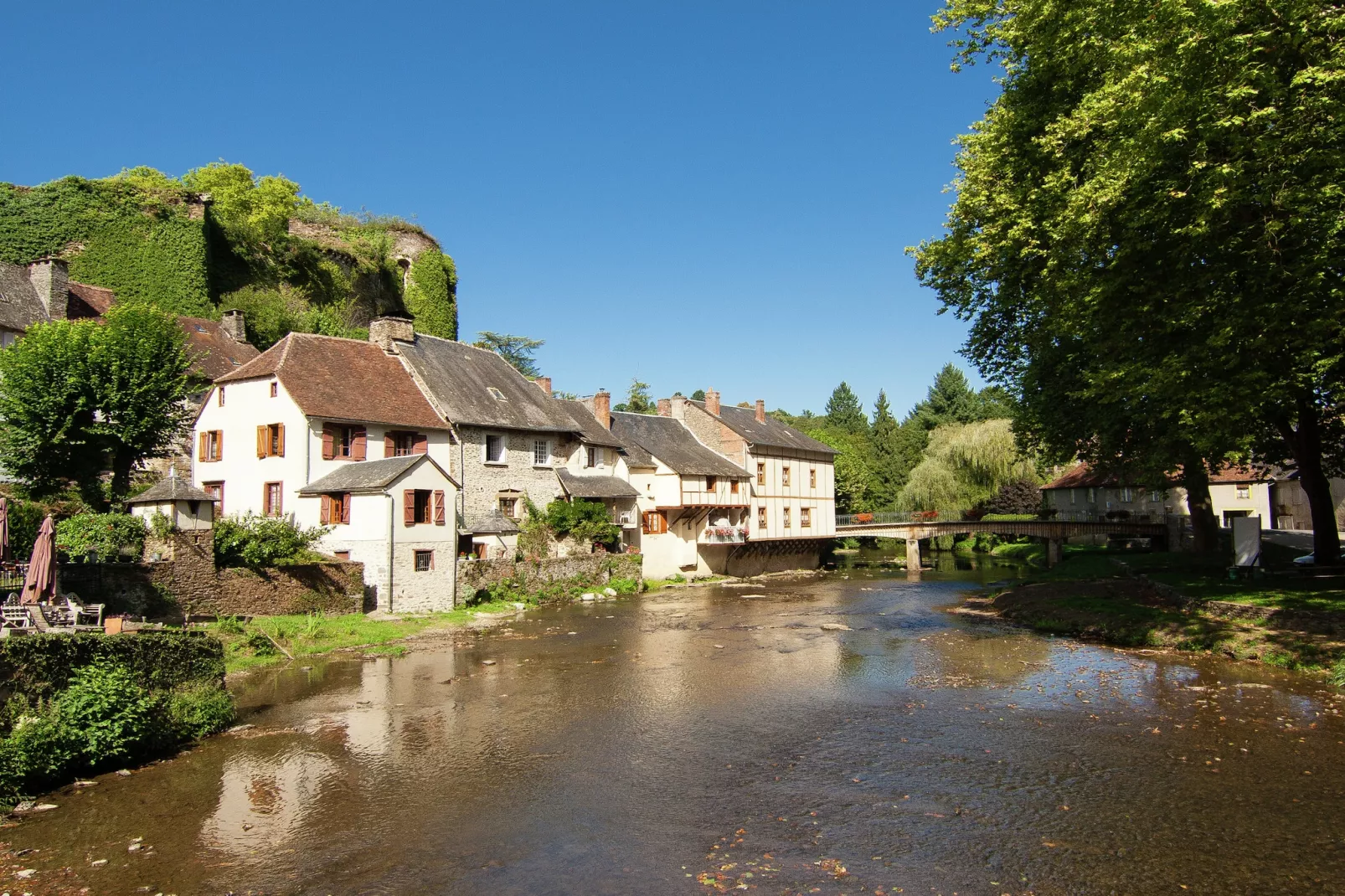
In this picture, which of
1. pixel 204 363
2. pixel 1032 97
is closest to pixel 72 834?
pixel 1032 97

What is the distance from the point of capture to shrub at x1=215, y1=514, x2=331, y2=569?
2472 cm

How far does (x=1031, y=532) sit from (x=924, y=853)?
1616 inches

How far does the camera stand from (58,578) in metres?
20.4

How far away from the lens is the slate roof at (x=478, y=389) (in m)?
35.3

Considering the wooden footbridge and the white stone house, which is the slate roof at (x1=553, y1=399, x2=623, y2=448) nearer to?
the white stone house

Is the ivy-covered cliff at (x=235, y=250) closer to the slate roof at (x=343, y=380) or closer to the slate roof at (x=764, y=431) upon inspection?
the slate roof at (x=343, y=380)

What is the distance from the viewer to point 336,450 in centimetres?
3081

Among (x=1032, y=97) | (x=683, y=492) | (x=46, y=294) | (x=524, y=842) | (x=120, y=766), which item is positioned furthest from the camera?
(x=683, y=492)

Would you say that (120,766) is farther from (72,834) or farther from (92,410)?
(92,410)

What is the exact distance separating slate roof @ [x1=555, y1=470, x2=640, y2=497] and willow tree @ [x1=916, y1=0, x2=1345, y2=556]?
760 inches

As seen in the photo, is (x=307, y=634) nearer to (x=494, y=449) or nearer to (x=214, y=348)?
(x=494, y=449)

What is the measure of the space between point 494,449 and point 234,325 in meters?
13.8

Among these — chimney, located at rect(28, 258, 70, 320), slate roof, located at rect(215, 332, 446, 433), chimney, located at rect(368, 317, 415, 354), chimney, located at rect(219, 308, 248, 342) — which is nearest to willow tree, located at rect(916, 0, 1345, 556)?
slate roof, located at rect(215, 332, 446, 433)

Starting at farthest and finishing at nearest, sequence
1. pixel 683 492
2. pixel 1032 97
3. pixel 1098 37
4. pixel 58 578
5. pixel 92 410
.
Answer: pixel 683 492 < pixel 92 410 < pixel 1032 97 < pixel 58 578 < pixel 1098 37
